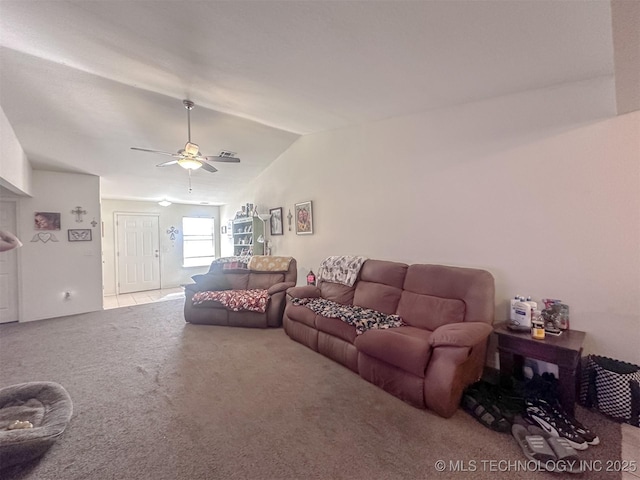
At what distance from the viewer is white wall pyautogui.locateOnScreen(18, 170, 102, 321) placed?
4559mm

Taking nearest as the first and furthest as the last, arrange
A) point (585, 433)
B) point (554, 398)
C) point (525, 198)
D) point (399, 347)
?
point (585, 433), point (554, 398), point (399, 347), point (525, 198)

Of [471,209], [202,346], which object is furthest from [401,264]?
[202,346]

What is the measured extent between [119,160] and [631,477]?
6583 mm

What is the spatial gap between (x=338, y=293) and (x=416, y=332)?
123 cm

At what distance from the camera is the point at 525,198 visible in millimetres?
2369

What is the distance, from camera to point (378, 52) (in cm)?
198

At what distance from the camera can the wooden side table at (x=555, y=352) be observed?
5.99 feet

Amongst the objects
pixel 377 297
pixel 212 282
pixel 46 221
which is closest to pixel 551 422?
pixel 377 297

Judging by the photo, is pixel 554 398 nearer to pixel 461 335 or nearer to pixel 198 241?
pixel 461 335

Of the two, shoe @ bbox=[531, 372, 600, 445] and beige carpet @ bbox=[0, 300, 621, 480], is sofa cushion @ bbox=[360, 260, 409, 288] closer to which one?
beige carpet @ bbox=[0, 300, 621, 480]

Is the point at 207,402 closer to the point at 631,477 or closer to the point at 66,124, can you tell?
the point at 631,477

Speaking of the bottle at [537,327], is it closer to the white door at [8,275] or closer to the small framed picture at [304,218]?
the small framed picture at [304,218]

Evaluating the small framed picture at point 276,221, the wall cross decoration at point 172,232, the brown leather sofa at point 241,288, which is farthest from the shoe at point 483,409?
the wall cross decoration at point 172,232

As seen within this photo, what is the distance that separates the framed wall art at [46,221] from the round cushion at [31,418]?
12.3ft
